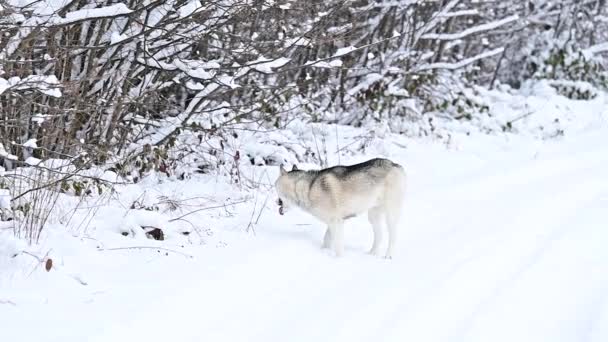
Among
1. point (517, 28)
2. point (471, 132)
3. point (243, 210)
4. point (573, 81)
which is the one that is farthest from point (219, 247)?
point (573, 81)

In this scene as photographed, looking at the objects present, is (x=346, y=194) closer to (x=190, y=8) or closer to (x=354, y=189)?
(x=354, y=189)

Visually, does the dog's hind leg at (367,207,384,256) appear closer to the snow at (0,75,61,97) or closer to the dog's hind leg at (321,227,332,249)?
the dog's hind leg at (321,227,332,249)

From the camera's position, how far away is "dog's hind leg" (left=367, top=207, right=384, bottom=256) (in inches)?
292

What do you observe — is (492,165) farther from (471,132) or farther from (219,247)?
(219,247)

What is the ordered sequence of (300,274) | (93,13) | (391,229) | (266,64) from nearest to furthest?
(93,13) < (300,274) < (391,229) < (266,64)

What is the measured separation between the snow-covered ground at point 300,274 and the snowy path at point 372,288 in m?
0.02

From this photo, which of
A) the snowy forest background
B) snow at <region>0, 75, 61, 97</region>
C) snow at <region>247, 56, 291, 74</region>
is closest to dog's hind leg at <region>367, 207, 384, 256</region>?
the snowy forest background

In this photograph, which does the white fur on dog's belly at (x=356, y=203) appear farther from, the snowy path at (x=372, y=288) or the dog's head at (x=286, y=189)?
the dog's head at (x=286, y=189)

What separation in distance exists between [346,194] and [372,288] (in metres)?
1.39

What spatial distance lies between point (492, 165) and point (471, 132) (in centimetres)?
289

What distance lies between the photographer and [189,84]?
8.39 metres

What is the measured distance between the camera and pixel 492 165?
39.5 feet

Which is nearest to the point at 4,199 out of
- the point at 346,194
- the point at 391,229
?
the point at 346,194

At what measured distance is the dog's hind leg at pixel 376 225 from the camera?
7.41m
